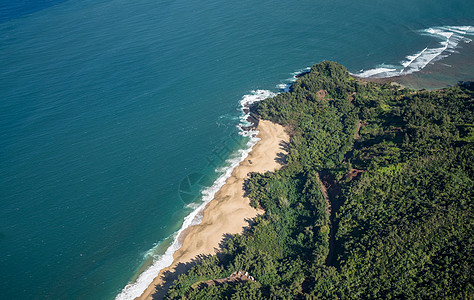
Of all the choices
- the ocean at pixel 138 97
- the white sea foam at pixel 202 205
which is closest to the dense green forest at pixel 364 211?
the white sea foam at pixel 202 205

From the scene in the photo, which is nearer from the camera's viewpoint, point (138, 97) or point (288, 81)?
point (138, 97)

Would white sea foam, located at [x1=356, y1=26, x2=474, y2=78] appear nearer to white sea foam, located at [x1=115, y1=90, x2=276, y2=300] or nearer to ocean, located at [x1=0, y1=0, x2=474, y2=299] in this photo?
ocean, located at [x1=0, y1=0, x2=474, y2=299]

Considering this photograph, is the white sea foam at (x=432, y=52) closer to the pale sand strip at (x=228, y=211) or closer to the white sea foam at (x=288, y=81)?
the white sea foam at (x=288, y=81)

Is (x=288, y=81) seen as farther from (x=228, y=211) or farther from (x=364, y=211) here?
(x=364, y=211)

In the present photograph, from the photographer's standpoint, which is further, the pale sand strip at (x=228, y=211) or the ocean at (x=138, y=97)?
the ocean at (x=138, y=97)

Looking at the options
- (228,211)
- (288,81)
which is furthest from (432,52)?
(228,211)

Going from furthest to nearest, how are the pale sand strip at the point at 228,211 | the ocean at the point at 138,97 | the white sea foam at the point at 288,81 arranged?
1. the white sea foam at the point at 288,81
2. the ocean at the point at 138,97
3. the pale sand strip at the point at 228,211

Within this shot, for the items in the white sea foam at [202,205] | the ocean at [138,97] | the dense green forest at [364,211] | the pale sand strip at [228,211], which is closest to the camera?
the dense green forest at [364,211]

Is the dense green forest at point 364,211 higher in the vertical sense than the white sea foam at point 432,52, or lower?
lower
